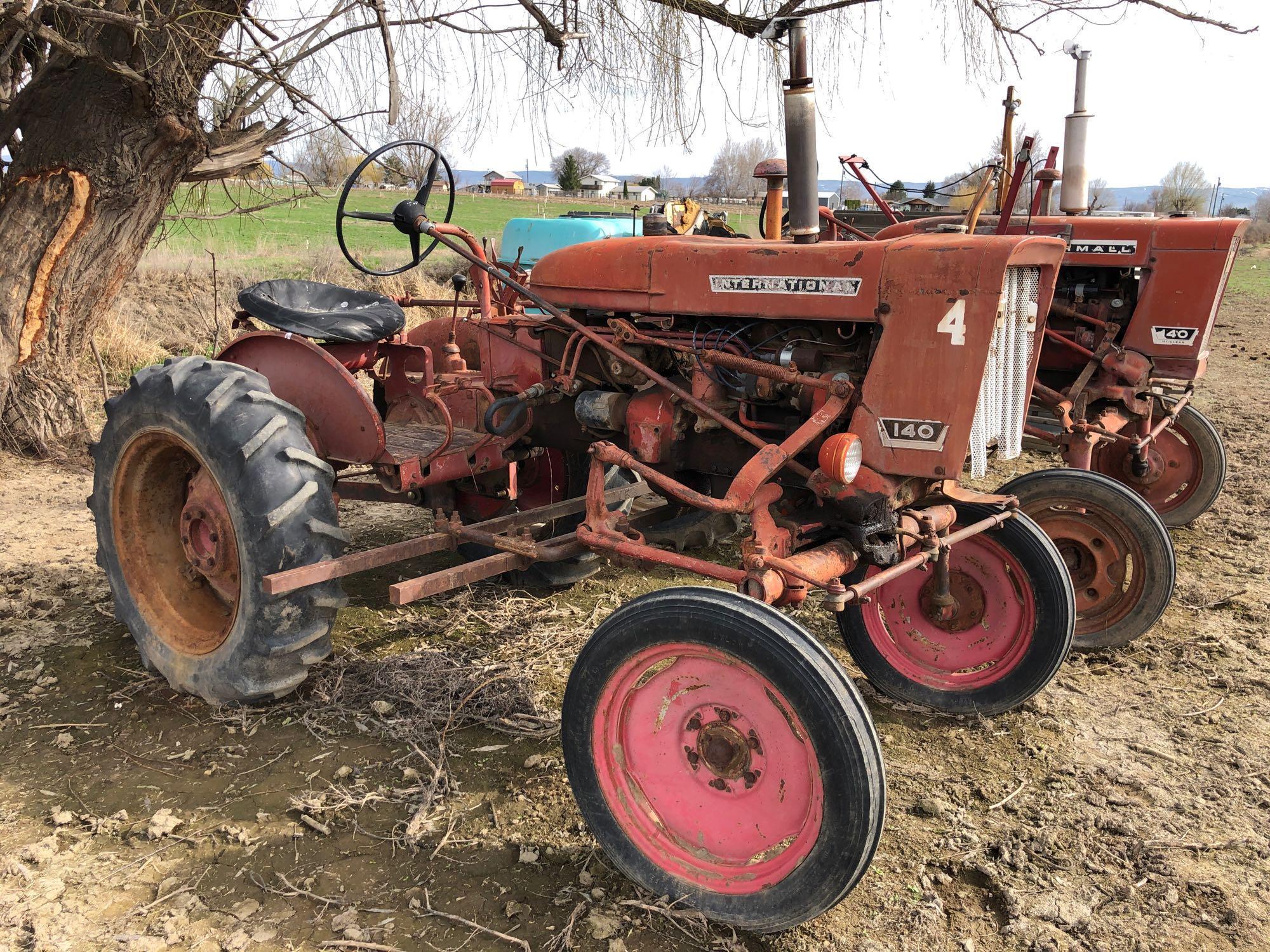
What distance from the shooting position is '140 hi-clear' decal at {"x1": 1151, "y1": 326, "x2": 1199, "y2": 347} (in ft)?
15.4

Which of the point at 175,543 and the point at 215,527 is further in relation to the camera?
the point at 175,543

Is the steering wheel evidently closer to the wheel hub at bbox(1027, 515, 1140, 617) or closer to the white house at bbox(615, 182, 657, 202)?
the wheel hub at bbox(1027, 515, 1140, 617)

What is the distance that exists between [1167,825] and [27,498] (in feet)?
18.5

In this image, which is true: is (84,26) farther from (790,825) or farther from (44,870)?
(790,825)

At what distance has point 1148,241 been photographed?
4707 mm

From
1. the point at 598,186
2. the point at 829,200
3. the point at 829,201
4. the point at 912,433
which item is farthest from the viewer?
the point at 598,186

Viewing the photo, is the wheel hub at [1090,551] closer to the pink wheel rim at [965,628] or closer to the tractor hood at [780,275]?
the pink wheel rim at [965,628]

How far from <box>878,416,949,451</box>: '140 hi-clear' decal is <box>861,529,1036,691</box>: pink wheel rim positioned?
0.81 metres

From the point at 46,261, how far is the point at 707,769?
5.06 meters

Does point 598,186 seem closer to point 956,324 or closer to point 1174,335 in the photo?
point 1174,335

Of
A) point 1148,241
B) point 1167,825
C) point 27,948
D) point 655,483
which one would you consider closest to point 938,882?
point 1167,825

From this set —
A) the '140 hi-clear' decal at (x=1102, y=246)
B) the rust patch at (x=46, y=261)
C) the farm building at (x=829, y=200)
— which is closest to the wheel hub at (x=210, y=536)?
the rust patch at (x=46, y=261)

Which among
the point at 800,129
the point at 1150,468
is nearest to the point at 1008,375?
the point at 800,129

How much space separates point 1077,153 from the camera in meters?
4.97
